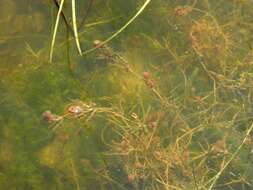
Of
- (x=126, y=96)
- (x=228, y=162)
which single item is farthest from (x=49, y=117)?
(x=228, y=162)

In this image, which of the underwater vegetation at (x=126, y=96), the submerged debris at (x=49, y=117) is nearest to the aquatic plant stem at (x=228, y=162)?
the underwater vegetation at (x=126, y=96)

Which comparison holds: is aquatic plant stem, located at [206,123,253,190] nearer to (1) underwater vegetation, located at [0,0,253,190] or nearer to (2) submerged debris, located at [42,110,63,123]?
(1) underwater vegetation, located at [0,0,253,190]

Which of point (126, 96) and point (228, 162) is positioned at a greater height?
point (126, 96)

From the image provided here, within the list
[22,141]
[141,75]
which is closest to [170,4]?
[141,75]

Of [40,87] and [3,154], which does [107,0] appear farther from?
[3,154]

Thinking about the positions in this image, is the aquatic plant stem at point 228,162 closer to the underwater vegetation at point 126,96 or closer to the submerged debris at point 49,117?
the underwater vegetation at point 126,96

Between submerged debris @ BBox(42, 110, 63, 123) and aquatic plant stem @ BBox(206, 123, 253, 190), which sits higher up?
submerged debris @ BBox(42, 110, 63, 123)

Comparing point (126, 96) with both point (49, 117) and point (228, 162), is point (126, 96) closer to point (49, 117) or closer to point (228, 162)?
point (49, 117)

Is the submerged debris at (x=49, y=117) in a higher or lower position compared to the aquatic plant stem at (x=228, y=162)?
A: higher

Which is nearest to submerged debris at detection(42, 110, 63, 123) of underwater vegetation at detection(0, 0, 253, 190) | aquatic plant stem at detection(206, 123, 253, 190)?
underwater vegetation at detection(0, 0, 253, 190)

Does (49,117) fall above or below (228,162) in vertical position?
above
